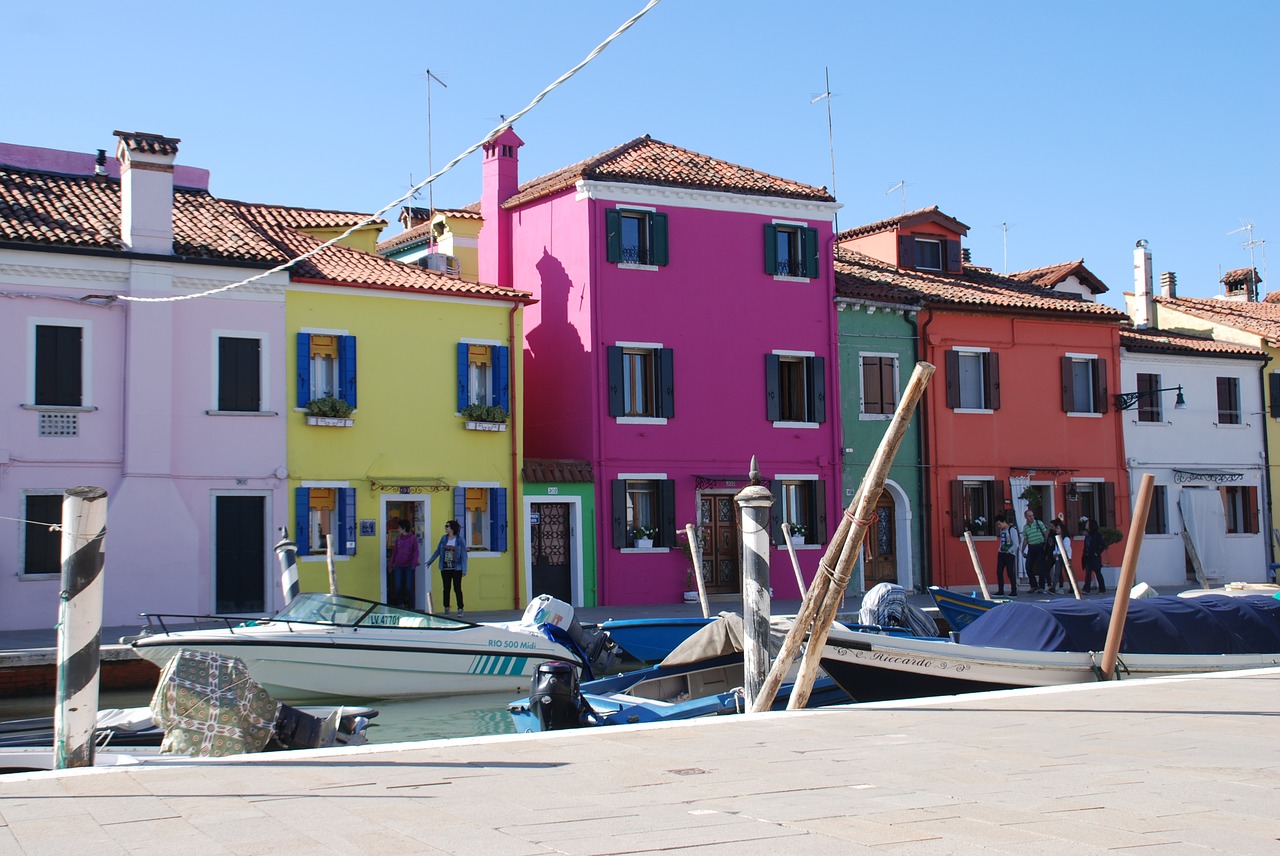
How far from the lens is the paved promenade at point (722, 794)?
5344 mm

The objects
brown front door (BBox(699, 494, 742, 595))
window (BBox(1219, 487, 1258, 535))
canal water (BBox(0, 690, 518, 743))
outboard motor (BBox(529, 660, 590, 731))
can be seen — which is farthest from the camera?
window (BBox(1219, 487, 1258, 535))

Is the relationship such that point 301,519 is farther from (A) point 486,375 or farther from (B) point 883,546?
(B) point 883,546

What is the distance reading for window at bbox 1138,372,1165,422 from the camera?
110 feet

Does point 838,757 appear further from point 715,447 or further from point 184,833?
point 715,447

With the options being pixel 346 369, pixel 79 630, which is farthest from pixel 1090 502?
pixel 79 630

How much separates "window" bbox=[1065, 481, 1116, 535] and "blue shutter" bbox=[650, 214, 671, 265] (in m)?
11.3

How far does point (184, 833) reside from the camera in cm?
552

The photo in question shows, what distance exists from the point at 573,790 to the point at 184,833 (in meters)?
1.76

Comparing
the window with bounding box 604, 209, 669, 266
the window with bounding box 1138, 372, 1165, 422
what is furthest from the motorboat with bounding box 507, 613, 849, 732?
the window with bounding box 1138, 372, 1165, 422

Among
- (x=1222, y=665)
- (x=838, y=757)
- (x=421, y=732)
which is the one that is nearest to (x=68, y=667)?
(x=838, y=757)

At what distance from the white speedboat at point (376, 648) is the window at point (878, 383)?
13.3m

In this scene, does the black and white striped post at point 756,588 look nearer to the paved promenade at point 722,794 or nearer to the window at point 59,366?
the paved promenade at point 722,794

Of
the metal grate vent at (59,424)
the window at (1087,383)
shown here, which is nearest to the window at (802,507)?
the window at (1087,383)

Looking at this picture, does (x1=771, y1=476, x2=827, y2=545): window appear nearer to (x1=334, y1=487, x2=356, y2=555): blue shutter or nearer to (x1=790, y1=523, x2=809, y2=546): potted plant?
(x1=790, y1=523, x2=809, y2=546): potted plant
